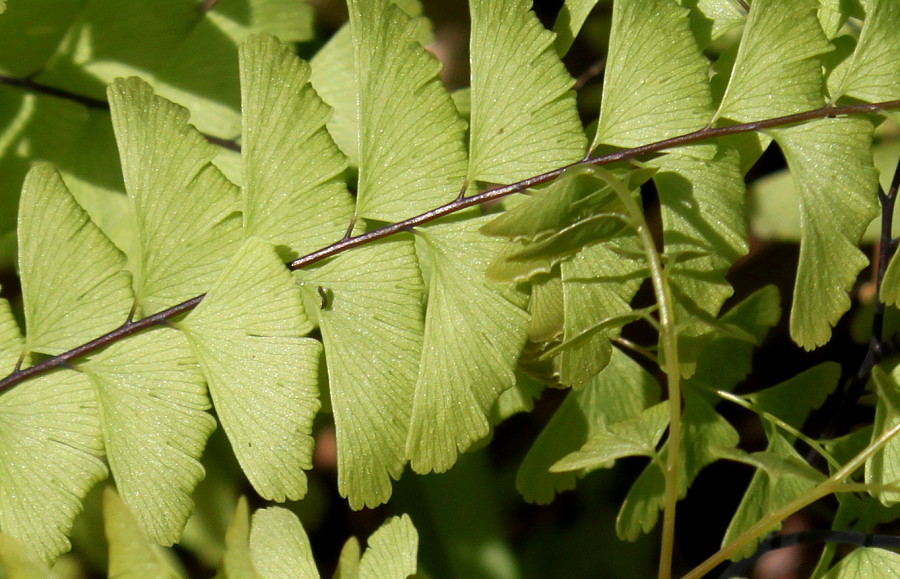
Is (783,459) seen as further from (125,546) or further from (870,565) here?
(125,546)

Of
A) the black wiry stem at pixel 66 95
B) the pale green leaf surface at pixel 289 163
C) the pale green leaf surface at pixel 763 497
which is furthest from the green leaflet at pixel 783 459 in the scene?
the black wiry stem at pixel 66 95

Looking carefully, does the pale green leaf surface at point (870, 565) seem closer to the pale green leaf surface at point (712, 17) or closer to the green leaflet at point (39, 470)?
the pale green leaf surface at point (712, 17)

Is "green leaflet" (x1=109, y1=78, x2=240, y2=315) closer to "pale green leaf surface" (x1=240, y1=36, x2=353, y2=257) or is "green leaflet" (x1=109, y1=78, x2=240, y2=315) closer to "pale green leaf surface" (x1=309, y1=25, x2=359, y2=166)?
"pale green leaf surface" (x1=240, y1=36, x2=353, y2=257)

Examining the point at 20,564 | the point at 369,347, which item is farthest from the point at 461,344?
the point at 20,564

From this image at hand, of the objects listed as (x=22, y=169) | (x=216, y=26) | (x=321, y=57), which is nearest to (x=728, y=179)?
(x=321, y=57)

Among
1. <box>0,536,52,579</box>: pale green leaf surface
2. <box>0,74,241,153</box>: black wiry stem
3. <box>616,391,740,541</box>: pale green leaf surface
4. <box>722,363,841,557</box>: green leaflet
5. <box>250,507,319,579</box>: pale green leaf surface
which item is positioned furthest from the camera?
<box>0,74,241,153</box>: black wiry stem

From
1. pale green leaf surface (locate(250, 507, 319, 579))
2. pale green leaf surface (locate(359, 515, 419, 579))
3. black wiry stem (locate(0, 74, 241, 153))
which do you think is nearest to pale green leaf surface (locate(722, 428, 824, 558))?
pale green leaf surface (locate(359, 515, 419, 579))
